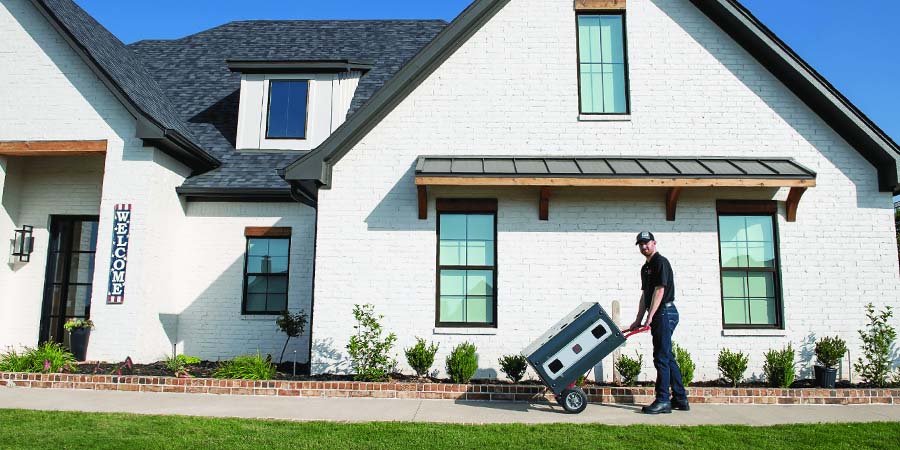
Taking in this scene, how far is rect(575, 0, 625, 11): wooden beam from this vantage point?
9977 mm

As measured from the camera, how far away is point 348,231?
940cm

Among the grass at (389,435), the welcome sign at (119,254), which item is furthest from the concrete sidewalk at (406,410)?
the welcome sign at (119,254)

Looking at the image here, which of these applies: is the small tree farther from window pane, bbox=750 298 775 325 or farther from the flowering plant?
window pane, bbox=750 298 775 325

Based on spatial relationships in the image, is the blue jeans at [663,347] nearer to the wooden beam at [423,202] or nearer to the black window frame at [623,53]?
the wooden beam at [423,202]

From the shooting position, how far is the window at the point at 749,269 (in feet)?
30.3

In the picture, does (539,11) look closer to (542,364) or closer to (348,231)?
(348,231)

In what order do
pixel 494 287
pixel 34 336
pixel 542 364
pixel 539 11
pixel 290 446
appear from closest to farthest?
pixel 290 446, pixel 542 364, pixel 494 287, pixel 539 11, pixel 34 336

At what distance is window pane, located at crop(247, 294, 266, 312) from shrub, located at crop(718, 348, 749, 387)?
7898mm

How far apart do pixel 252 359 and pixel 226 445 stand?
3.38 m

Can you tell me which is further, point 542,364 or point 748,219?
point 748,219

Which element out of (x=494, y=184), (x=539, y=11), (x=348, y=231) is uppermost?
Result: (x=539, y=11)

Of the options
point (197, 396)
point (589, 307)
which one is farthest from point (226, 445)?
point (589, 307)

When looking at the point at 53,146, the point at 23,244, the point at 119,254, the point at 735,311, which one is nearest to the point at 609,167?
the point at 735,311

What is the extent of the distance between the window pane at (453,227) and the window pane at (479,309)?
974 mm
